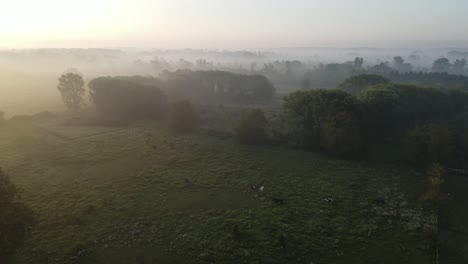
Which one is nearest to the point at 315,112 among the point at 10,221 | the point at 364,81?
the point at 10,221

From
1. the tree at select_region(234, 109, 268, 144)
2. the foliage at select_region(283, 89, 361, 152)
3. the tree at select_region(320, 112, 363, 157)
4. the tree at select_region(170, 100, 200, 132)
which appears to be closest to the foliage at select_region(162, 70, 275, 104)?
the tree at select_region(170, 100, 200, 132)

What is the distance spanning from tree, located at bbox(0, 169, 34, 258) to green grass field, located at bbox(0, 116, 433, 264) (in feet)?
12.4

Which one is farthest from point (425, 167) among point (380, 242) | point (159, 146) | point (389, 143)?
point (159, 146)

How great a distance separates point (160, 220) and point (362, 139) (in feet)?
152

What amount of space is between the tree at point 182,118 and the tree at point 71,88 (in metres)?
43.3

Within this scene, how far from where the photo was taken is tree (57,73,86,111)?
358 feet

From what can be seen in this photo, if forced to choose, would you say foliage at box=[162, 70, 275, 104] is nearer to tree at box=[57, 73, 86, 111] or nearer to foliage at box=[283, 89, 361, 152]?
tree at box=[57, 73, 86, 111]

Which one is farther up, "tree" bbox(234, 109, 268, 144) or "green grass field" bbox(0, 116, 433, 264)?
"tree" bbox(234, 109, 268, 144)

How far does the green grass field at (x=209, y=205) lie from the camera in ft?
112

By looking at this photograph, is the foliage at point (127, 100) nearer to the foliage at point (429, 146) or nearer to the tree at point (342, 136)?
the tree at point (342, 136)

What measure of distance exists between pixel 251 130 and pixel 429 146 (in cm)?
3419

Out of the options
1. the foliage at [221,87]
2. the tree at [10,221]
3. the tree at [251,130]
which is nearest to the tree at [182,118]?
the tree at [251,130]

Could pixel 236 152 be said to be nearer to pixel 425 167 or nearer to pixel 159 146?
pixel 159 146

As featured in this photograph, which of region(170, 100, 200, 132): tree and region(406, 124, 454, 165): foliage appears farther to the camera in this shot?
region(170, 100, 200, 132): tree
